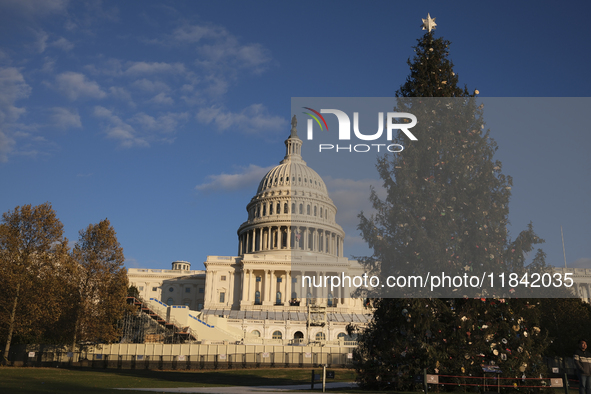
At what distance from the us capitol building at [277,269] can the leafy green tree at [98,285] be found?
3588 cm

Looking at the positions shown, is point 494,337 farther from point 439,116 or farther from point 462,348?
point 439,116

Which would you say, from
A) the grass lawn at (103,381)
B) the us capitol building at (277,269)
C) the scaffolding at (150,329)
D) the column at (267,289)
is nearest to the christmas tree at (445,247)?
the grass lawn at (103,381)

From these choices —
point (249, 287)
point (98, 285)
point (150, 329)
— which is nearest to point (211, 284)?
point (249, 287)

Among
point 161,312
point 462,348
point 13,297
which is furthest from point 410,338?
point 161,312

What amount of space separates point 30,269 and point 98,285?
685cm

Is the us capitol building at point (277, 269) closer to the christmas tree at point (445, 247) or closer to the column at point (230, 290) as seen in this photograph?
the column at point (230, 290)

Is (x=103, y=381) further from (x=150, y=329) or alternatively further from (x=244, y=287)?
(x=244, y=287)

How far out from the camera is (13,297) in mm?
47906

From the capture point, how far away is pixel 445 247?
22.5 m

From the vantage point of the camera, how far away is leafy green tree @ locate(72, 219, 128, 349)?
171 feet

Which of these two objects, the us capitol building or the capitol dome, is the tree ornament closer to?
the us capitol building

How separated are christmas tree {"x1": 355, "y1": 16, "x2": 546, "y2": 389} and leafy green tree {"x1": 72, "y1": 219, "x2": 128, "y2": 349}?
36874 millimetres

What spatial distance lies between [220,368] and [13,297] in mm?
20513

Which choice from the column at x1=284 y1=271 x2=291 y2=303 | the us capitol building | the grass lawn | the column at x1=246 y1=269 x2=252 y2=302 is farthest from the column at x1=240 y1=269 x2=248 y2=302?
the grass lawn
